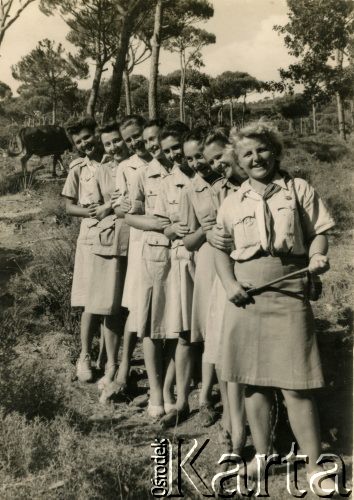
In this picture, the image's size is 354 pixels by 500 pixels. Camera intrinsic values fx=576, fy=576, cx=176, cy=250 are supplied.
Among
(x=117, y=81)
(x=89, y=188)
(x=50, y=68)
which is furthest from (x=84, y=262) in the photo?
(x=50, y=68)

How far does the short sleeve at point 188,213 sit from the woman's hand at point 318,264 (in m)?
0.97

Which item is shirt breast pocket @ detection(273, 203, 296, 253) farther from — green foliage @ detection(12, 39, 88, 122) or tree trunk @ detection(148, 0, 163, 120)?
green foliage @ detection(12, 39, 88, 122)

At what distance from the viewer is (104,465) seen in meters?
2.89

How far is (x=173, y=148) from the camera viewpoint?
142 inches

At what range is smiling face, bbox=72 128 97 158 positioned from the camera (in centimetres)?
431

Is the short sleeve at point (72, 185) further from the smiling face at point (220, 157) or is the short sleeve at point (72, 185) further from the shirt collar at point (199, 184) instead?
the smiling face at point (220, 157)

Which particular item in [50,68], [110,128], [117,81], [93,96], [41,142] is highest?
[50,68]

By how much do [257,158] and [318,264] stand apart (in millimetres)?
567

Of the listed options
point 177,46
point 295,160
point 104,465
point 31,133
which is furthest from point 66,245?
point 177,46

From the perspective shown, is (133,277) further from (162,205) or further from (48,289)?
(48,289)

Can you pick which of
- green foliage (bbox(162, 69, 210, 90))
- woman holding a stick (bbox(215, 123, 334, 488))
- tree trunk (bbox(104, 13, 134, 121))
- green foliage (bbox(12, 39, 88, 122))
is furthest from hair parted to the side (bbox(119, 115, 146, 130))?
green foliage (bbox(162, 69, 210, 90))

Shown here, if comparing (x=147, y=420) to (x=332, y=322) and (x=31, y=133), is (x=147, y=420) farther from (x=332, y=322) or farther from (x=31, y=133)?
(x=31, y=133)

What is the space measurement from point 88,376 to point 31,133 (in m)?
9.92

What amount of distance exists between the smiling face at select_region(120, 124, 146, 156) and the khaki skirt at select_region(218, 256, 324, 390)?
1.55 metres
